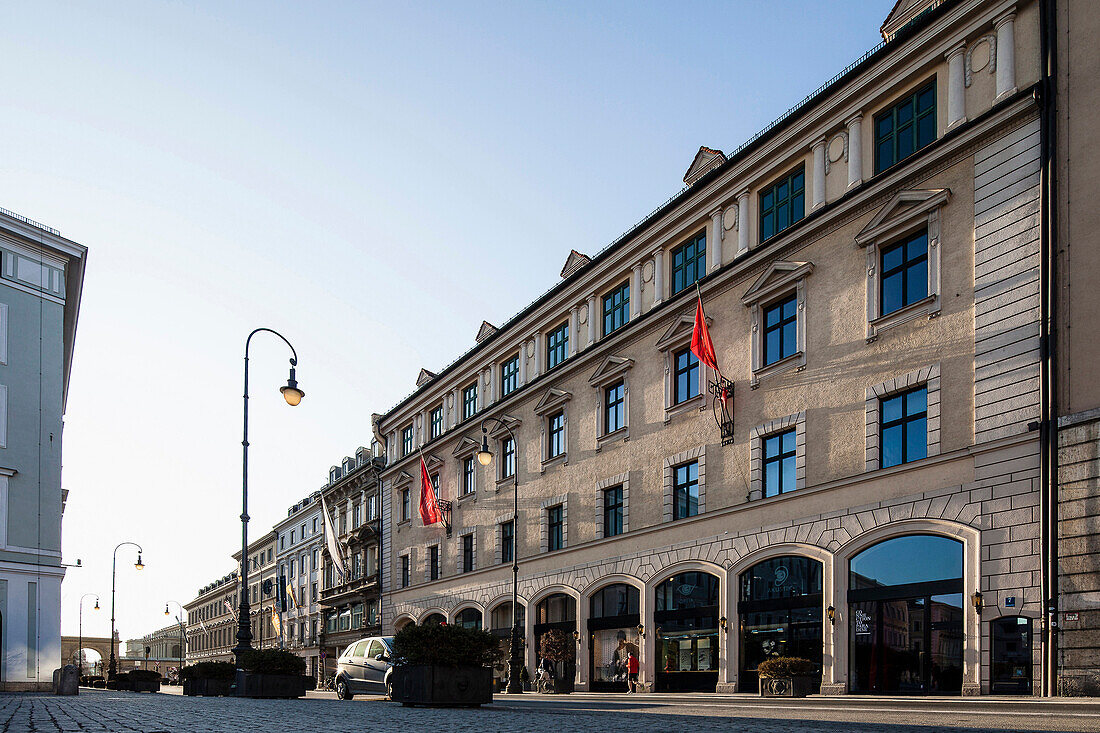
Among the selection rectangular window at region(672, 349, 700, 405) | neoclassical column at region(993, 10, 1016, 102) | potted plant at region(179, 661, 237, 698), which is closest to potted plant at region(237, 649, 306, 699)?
potted plant at region(179, 661, 237, 698)

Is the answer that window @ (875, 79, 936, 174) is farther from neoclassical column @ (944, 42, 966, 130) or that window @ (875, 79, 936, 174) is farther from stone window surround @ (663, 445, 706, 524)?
stone window surround @ (663, 445, 706, 524)

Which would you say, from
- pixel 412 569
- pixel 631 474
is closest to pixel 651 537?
pixel 631 474

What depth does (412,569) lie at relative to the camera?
56250mm

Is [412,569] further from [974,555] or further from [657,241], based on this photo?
[974,555]

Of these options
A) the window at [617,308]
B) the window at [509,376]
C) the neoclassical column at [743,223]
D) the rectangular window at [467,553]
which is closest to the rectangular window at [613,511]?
the window at [617,308]

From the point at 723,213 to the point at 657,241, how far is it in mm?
3950

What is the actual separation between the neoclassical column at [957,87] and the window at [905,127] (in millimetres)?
764

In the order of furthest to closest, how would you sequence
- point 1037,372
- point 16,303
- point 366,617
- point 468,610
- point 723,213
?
1. point 366,617
2. point 468,610
3. point 16,303
4. point 723,213
5. point 1037,372

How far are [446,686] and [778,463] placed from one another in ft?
44.1

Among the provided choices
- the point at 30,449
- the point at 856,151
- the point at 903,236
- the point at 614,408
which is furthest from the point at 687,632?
the point at 30,449

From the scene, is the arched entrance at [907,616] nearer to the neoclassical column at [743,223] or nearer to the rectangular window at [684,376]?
the rectangular window at [684,376]

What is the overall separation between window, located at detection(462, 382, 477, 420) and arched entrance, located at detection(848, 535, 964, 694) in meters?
28.9

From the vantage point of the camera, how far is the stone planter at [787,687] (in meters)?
24.0

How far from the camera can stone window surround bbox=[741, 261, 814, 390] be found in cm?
2870
